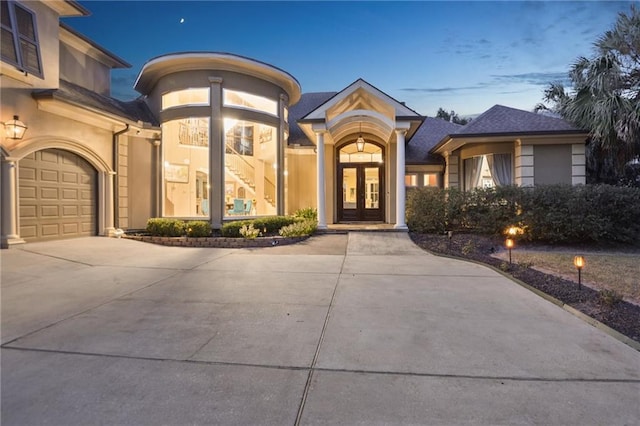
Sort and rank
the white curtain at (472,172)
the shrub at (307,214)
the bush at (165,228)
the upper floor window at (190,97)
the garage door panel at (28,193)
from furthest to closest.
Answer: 1. the shrub at (307,214)
2. the white curtain at (472,172)
3. the upper floor window at (190,97)
4. the bush at (165,228)
5. the garage door panel at (28,193)

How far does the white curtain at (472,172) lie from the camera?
516 inches

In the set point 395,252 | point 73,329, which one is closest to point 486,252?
point 395,252

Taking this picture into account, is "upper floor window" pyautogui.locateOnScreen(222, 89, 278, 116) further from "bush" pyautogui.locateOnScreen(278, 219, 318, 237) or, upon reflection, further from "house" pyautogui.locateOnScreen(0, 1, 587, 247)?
"bush" pyautogui.locateOnScreen(278, 219, 318, 237)

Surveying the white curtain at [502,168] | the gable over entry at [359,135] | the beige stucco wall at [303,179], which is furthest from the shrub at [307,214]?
the white curtain at [502,168]

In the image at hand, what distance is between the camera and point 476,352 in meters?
3.28

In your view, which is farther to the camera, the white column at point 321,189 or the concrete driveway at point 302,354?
the white column at point 321,189

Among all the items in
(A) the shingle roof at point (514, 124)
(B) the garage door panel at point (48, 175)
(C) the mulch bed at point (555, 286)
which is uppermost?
(A) the shingle roof at point (514, 124)

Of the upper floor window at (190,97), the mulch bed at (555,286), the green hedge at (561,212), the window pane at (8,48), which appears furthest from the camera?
the upper floor window at (190,97)

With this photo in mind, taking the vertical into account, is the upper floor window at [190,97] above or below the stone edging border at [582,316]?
above

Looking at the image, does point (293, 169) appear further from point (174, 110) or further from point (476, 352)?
point (476, 352)

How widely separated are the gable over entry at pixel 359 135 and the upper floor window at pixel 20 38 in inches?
287

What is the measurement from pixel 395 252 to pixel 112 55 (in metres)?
12.1

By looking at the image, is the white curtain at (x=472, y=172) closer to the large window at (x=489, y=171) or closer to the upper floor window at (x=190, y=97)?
the large window at (x=489, y=171)

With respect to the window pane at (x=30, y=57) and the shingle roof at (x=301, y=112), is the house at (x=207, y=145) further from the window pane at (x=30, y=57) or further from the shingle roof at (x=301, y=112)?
the shingle roof at (x=301, y=112)
